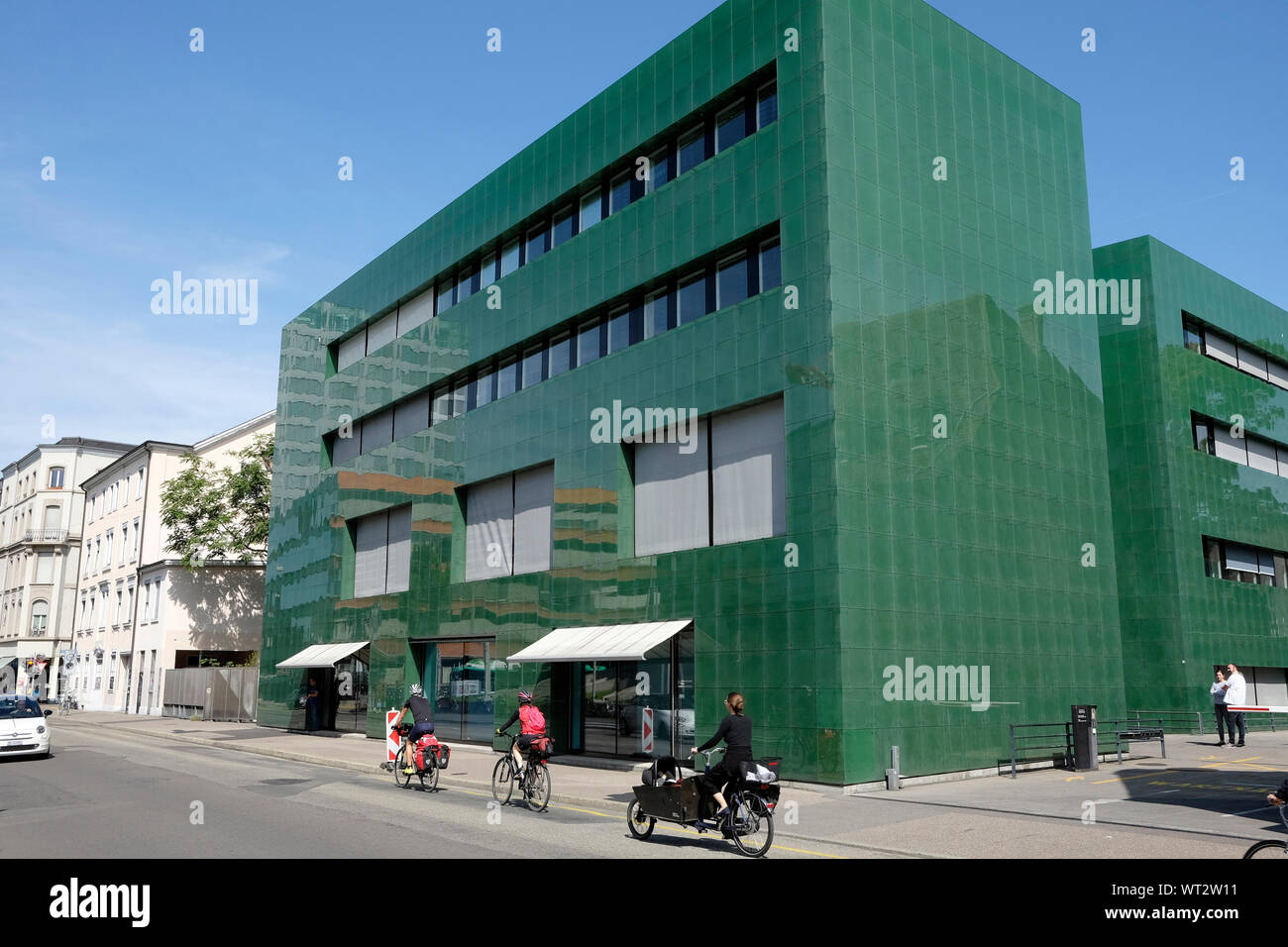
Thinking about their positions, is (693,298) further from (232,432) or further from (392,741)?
(232,432)

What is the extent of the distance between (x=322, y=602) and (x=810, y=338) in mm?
25561

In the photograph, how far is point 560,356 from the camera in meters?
28.2

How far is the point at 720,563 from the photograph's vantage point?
21438mm

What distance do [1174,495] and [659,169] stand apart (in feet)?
69.9

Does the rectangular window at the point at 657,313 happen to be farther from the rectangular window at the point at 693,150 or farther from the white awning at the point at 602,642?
the white awning at the point at 602,642

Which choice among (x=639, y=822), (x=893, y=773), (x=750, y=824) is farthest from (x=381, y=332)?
(x=750, y=824)

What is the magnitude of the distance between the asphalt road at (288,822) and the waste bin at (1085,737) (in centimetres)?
1154

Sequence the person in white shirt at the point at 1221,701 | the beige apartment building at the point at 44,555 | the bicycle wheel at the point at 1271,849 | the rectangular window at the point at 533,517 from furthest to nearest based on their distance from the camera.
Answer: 1. the beige apartment building at the point at 44,555
2. the rectangular window at the point at 533,517
3. the person in white shirt at the point at 1221,701
4. the bicycle wheel at the point at 1271,849

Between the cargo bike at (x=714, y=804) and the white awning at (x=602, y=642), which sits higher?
the white awning at (x=602, y=642)

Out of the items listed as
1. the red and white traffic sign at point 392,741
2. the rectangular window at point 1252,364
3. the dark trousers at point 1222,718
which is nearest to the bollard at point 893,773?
the red and white traffic sign at point 392,741

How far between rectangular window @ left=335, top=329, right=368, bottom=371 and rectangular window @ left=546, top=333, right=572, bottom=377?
13.6 m

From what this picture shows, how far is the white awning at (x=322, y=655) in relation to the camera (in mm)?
35150
